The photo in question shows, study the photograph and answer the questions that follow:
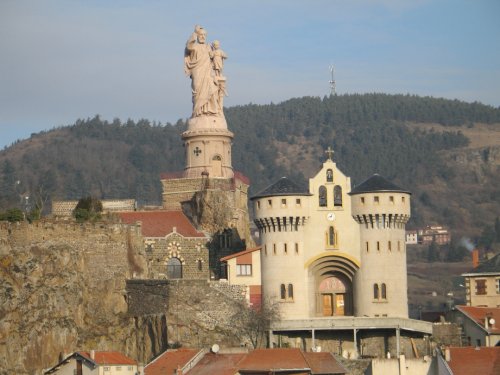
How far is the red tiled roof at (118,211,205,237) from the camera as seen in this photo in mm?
112500

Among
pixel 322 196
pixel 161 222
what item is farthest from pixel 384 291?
pixel 161 222

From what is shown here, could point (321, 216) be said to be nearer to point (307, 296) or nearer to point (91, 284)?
point (307, 296)

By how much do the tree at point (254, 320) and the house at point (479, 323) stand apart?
11929 millimetres

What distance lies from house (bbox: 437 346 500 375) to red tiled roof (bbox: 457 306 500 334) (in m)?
7.19

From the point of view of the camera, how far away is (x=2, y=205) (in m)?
149

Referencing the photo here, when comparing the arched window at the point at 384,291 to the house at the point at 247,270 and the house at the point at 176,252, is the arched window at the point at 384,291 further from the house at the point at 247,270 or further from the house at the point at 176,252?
the house at the point at 176,252

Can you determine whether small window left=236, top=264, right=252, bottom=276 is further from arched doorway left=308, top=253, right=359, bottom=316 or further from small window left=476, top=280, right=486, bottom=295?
small window left=476, top=280, right=486, bottom=295

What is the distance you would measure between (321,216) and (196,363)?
592 inches

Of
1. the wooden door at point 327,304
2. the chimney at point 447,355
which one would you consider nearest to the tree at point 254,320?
the wooden door at point 327,304

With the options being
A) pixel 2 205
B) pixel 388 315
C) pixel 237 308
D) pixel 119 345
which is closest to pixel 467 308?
pixel 388 315

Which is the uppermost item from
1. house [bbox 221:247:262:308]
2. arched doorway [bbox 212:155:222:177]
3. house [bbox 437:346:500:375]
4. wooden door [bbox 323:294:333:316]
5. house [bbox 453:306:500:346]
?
arched doorway [bbox 212:155:222:177]

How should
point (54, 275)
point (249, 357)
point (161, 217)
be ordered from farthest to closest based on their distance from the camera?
point (161, 217) → point (54, 275) → point (249, 357)

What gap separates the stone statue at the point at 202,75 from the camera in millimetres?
118250

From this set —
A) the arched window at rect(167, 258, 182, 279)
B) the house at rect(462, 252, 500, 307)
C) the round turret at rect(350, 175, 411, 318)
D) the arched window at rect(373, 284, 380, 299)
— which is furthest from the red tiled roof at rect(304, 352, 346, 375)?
the house at rect(462, 252, 500, 307)
